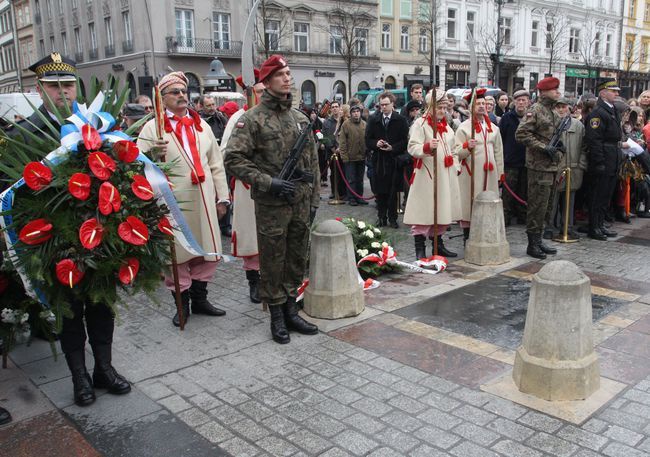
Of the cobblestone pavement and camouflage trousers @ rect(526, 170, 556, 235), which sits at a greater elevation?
camouflage trousers @ rect(526, 170, 556, 235)

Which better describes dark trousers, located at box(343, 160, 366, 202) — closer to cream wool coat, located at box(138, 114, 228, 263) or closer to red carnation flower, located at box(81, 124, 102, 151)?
cream wool coat, located at box(138, 114, 228, 263)

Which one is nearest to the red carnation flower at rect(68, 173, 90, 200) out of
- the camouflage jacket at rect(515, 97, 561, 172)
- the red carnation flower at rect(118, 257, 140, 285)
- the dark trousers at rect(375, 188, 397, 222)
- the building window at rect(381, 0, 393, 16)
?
the red carnation flower at rect(118, 257, 140, 285)

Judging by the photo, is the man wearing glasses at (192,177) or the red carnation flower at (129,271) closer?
the red carnation flower at (129,271)

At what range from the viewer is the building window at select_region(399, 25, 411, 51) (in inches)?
1812

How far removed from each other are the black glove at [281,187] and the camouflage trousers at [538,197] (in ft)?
13.2

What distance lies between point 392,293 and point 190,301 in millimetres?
2048

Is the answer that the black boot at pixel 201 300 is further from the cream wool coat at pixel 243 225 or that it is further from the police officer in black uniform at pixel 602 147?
the police officer in black uniform at pixel 602 147

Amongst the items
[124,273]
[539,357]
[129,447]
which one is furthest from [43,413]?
[539,357]

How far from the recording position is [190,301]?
592 centimetres

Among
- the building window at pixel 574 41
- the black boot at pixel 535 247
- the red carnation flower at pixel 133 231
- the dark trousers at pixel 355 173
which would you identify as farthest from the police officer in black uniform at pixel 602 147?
the building window at pixel 574 41

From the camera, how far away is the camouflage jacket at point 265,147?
4.74 meters

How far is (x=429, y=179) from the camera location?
7.45 metres

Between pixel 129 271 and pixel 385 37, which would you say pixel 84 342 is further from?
pixel 385 37

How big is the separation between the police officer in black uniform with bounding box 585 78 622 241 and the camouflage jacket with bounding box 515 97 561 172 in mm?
1264
